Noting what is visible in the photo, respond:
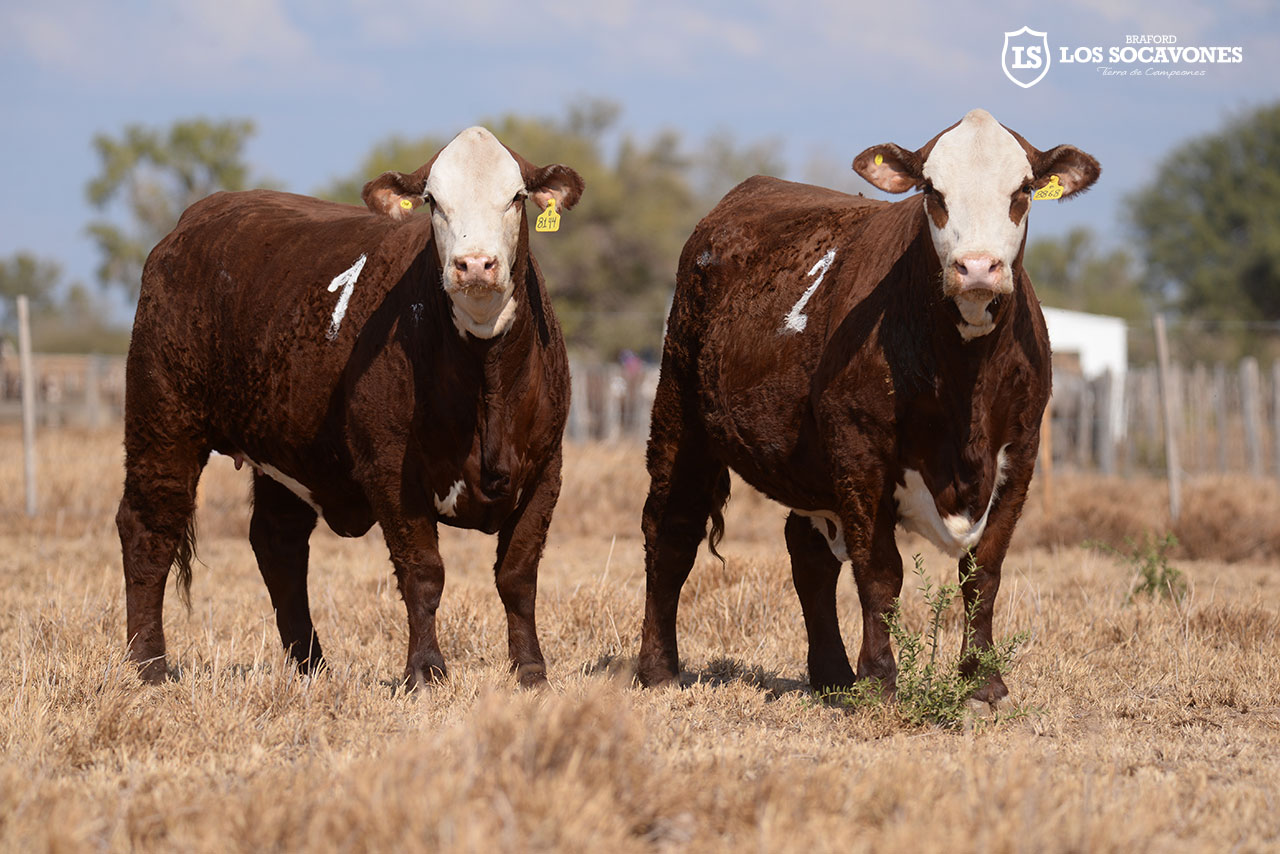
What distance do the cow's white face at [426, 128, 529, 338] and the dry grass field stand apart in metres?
1.44

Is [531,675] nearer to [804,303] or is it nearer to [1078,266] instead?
[804,303]

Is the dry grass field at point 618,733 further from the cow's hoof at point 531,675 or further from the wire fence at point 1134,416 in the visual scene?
the wire fence at point 1134,416

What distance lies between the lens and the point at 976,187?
4969 mm

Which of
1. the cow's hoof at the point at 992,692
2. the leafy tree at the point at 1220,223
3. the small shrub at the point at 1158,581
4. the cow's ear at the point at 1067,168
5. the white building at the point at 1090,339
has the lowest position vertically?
the cow's hoof at the point at 992,692

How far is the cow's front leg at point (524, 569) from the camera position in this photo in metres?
5.72

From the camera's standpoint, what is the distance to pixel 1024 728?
5.05 metres

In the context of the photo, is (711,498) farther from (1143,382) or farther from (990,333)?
(1143,382)

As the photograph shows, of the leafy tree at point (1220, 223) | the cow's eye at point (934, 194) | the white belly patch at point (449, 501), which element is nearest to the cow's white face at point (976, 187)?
the cow's eye at point (934, 194)

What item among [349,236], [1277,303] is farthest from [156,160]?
[349,236]

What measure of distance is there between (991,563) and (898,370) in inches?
33.2

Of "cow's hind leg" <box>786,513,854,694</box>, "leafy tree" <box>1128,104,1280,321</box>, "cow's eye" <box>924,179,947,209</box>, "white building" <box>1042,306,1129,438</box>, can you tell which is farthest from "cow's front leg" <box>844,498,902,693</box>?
"leafy tree" <box>1128,104,1280,321</box>

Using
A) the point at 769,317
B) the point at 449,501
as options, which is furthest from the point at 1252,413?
the point at 449,501

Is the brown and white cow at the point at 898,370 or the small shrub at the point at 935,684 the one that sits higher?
the brown and white cow at the point at 898,370

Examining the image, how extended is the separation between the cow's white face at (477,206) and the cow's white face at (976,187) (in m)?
1.34
